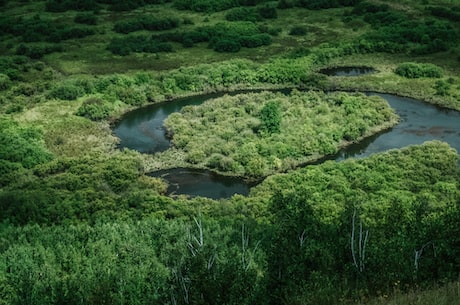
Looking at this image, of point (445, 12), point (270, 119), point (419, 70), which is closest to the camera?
point (270, 119)

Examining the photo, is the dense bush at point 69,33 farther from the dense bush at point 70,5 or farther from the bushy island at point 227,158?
the dense bush at point 70,5

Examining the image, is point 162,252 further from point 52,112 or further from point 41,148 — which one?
Answer: point 52,112

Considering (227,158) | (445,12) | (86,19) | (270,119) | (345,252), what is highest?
(345,252)

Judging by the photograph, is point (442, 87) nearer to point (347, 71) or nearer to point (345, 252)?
point (347, 71)

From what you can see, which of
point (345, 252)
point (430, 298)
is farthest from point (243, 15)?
point (430, 298)

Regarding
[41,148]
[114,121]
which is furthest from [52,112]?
[41,148]
